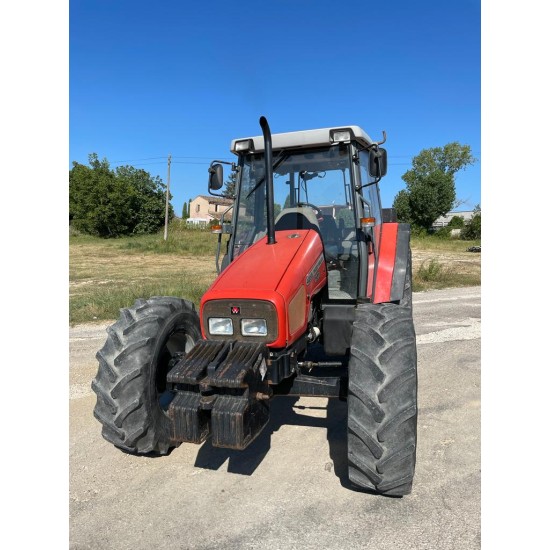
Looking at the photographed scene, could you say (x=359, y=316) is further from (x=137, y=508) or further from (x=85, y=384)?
(x=85, y=384)

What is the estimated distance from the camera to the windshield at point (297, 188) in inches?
164

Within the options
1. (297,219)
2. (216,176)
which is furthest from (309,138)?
(216,176)

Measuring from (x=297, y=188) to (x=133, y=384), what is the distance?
2213 mm

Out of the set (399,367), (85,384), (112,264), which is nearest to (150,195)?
(112,264)

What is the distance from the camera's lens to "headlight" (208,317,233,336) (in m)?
3.12

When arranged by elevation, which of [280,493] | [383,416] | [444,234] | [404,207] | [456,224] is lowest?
[280,493]

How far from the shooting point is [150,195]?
43219 mm

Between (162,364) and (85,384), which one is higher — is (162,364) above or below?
above

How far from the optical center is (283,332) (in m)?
3.04

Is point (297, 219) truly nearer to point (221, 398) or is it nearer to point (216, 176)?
point (216, 176)

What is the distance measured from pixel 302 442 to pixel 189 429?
51.6 inches

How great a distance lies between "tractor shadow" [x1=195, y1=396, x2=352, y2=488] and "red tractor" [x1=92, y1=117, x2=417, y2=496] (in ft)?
1.04

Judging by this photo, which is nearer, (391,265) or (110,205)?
(391,265)

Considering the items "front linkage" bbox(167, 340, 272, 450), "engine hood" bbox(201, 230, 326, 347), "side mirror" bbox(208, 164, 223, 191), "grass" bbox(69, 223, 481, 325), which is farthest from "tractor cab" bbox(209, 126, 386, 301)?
"grass" bbox(69, 223, 481, 325)
